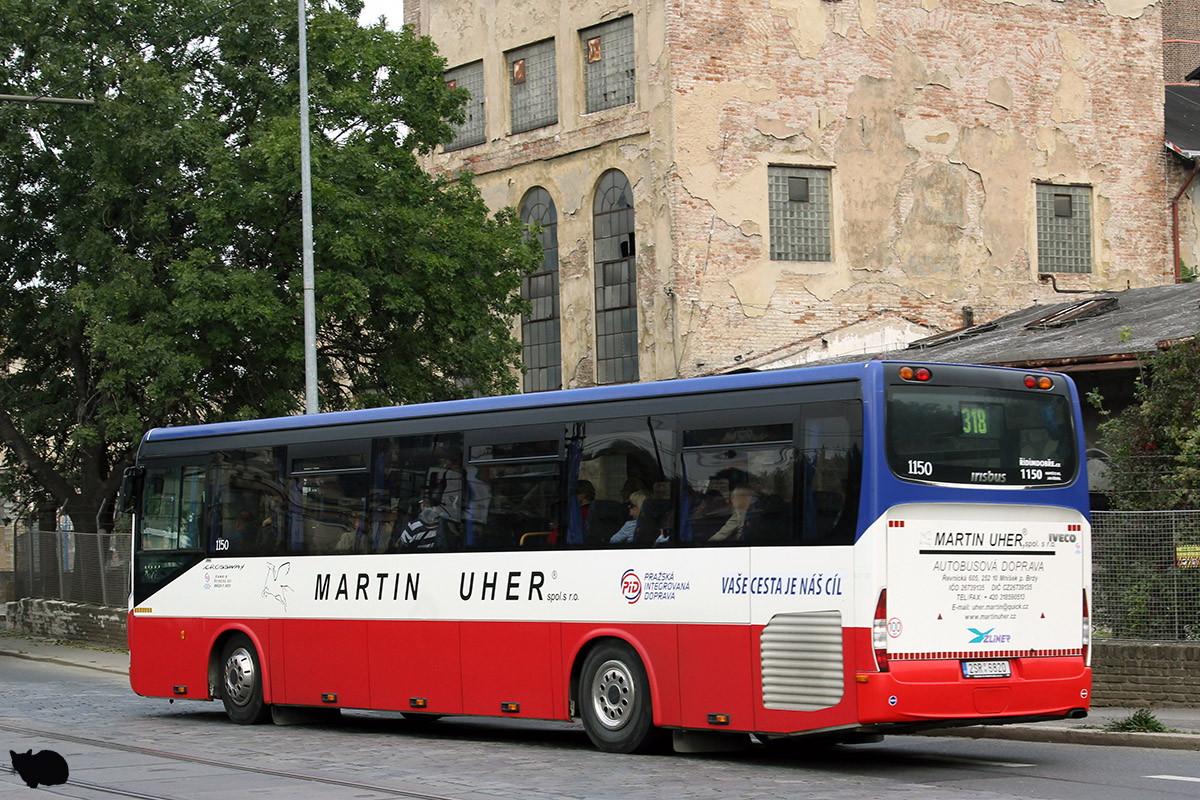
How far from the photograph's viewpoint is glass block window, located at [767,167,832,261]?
107 ft

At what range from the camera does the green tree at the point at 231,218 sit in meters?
26.9

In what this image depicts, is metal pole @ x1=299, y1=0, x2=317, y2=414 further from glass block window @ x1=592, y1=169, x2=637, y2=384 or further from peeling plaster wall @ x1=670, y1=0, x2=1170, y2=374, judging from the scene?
glass block window @ x1=592, y1=169, x2=637, y2=384

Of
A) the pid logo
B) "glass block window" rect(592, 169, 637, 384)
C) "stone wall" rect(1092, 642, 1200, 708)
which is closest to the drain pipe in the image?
"glass block window" rect(592, 169, 637, 384)

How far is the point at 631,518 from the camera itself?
13.2 m

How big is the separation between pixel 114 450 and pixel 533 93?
11.4 m

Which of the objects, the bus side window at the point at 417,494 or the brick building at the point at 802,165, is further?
the brick building at the point at 802,165

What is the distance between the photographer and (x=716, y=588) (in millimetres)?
12523

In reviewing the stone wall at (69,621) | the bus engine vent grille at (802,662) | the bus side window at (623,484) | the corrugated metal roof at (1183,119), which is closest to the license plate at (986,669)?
the bus engine vent grille at (802,662)

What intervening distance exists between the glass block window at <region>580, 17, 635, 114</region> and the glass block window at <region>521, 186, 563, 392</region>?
245 centimetres

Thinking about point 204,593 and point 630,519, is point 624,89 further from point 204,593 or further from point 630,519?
point 630,519

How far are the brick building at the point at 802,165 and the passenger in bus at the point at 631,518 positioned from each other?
18.0 m

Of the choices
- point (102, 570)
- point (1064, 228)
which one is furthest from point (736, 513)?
point (1064, 228)

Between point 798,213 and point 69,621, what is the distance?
54.2 ft

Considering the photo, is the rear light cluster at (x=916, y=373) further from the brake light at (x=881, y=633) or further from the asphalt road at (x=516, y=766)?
the asphalt road at (x=516, y=766)
